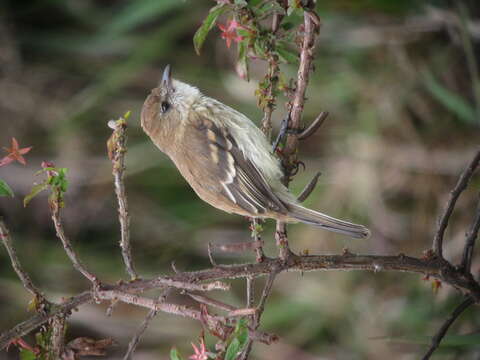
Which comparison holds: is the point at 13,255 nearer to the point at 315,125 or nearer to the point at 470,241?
the point at 315,125

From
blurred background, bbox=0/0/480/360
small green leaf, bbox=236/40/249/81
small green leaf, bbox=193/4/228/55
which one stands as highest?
small green leaf, bbox=193/4/228/55

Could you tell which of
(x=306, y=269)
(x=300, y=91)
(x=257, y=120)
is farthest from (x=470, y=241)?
(x=257, y=120)

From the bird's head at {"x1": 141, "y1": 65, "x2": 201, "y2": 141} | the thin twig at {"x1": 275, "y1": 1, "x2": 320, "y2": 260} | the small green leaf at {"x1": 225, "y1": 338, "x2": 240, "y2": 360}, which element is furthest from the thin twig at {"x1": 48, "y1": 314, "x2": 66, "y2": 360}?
the bird's head at {"x1": 141, "y1": 65, "x2": 201, "y2": 141}

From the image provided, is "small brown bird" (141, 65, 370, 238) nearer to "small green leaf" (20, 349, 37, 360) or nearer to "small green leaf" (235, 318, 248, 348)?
"small green leaf" (235, 318, 248, 348)

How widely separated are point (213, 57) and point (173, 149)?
1915mm

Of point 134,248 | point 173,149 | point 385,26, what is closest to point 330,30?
point 385,26

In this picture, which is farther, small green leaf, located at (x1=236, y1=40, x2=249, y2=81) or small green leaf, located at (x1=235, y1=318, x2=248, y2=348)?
small green leaf, located at (x1=236, y1=40, x2=249, y2=81)

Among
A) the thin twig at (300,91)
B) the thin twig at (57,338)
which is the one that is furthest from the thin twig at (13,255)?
the thin twig at (300,91)

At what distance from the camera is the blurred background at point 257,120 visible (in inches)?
141

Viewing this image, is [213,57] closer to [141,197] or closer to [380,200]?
[141,197]

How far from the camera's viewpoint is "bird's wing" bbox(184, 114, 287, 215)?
2.32 m

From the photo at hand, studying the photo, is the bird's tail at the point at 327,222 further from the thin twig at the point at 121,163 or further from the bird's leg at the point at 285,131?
the thin twig at the point at 121,163

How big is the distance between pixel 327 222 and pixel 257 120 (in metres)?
1.80

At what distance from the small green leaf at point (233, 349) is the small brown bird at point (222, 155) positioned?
1.81 feet
